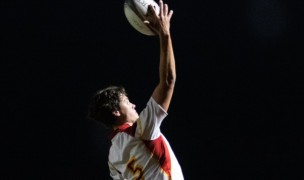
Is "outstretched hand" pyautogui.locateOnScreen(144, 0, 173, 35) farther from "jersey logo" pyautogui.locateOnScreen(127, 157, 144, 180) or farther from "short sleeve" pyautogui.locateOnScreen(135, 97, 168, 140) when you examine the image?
"jersey logo" pyautogui.locateOnScreen(127, 157, 144, 180)

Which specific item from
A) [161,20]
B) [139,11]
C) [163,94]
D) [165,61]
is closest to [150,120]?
[163,94]

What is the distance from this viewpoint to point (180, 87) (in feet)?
16.5

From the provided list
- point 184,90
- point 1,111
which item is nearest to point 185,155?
point 184,90

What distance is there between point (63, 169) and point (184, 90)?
114 cm

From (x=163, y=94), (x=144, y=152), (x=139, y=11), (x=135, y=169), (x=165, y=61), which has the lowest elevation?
(x=135, y=169)

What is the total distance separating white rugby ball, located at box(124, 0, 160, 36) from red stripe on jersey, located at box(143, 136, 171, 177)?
1.64ft

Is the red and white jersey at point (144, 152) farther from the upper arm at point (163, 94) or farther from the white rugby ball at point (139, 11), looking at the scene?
the white rugby ball at point (139, 11)

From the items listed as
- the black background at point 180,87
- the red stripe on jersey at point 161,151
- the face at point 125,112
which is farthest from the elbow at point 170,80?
the black background at point 180,87

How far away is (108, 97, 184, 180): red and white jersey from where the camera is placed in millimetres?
2650

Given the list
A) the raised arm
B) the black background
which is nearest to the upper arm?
the raised arm

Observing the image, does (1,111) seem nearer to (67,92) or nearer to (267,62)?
(67,92)

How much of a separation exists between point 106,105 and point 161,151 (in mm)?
342

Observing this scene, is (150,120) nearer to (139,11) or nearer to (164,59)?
(164,59)

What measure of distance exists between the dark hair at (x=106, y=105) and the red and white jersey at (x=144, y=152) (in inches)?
2.9
